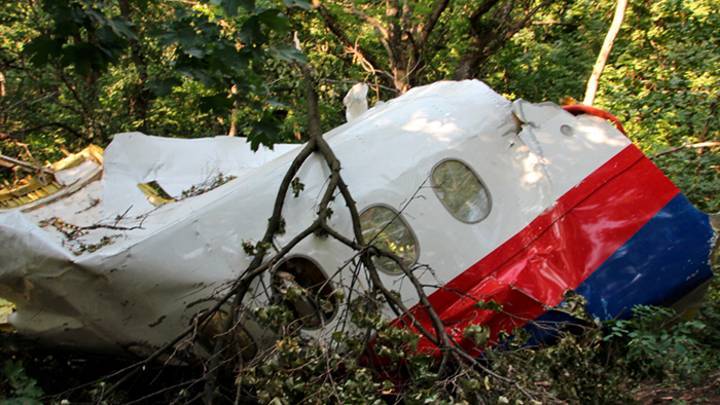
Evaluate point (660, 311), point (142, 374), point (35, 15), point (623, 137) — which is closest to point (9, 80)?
point (35, 15)

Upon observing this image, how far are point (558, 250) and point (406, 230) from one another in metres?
1.16

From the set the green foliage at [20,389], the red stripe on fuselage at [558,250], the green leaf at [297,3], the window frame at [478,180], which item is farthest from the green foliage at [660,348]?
the green foliage at [20,389]

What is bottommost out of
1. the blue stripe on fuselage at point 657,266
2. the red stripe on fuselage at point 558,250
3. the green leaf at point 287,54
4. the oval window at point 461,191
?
the blue stripe on fuselage at point 657,266

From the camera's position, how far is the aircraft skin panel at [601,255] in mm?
4953

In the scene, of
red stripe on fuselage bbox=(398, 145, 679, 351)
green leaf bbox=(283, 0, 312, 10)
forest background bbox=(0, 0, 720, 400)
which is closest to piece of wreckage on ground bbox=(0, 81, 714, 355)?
red stripe on fuselage bbox=(398, 145, 679, 351)

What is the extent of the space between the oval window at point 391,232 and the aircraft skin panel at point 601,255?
295 mm

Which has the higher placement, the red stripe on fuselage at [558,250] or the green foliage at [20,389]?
the green foliage at [20,389]

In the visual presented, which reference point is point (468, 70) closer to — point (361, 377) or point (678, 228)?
point (678, 228)

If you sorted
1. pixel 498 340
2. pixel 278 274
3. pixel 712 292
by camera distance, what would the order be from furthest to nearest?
1. pixel 712 292
2. pixel 498 340
3. pixel 278 274

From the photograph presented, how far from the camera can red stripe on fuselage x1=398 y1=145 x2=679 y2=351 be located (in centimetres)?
487

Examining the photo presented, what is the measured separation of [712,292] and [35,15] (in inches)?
323

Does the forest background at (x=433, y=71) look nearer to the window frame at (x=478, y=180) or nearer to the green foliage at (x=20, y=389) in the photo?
the window frame at (x=478, y=180)

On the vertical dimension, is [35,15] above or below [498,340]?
above

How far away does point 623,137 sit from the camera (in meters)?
6.07
